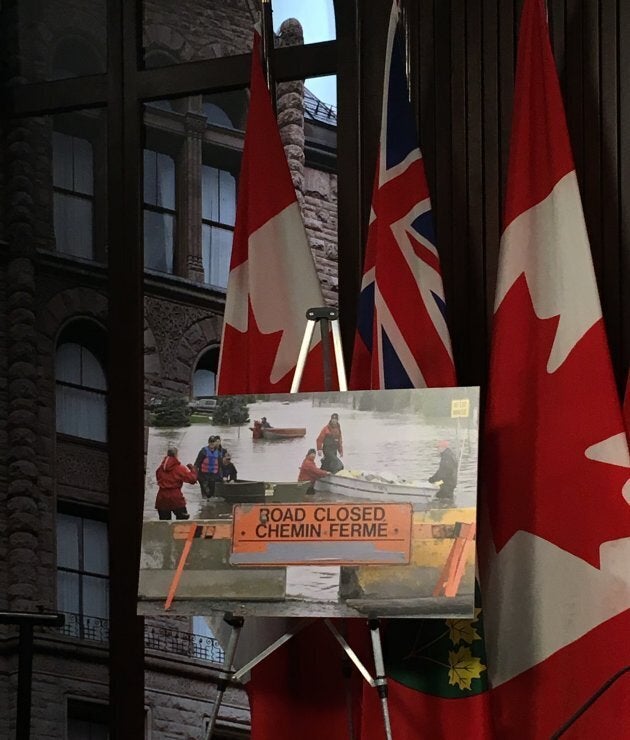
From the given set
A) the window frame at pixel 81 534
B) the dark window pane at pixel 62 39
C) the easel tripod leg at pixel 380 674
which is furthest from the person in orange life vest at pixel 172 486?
the dark window pane at pixel 62 39

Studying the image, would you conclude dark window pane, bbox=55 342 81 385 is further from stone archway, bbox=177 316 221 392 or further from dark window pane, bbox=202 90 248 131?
dark window pane, bbox=202 90 248 131

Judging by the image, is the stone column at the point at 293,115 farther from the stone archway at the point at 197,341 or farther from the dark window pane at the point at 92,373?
the dark window pane at the point at 92,373

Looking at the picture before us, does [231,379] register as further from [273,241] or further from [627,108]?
[627,108]

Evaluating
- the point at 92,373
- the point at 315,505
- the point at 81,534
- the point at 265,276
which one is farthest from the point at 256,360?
the point at 81,534

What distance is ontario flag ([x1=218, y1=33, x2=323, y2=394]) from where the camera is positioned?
12.9ft

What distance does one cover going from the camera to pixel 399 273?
3756mm

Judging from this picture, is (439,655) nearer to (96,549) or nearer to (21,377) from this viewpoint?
(96,549)

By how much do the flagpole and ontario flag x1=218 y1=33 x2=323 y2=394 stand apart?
55mm

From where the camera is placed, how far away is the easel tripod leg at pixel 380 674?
A: 3.16 m

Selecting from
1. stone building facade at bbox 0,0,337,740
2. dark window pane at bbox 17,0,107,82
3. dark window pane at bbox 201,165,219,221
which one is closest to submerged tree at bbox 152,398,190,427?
stone building facade at bbox 0,0,337,740

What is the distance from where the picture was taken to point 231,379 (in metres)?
3.95

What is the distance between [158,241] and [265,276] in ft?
2.32

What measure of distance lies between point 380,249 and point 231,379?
56 cm

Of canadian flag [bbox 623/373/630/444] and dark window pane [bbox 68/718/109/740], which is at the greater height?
canadian flag [bbox 623/373/630/444]
